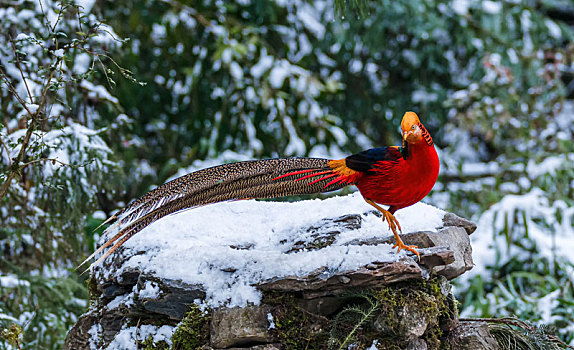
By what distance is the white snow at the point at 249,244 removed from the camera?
1.94 m

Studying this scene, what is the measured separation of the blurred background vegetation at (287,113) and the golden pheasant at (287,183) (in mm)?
965

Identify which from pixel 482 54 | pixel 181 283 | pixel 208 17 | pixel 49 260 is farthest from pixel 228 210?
pixel 482 54

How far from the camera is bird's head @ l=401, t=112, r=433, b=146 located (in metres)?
1.86

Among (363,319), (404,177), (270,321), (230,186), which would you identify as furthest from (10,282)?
(404,177)

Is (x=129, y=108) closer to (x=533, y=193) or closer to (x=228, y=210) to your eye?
(x=228, y=210)

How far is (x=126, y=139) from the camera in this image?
155 inches

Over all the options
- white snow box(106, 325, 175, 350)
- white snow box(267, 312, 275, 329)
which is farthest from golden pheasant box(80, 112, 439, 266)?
white snow box(267, 312, 275, 329)

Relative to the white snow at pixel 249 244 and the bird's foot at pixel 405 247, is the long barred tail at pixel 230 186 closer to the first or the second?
the white snow at pixel 249 244

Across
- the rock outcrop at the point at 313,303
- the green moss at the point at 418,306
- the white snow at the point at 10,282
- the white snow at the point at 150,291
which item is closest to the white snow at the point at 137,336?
the rock outcrop at the point at 313,303

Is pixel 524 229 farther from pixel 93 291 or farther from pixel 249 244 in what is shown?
pixel 93 291

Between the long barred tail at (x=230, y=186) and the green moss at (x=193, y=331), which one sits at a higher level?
the long barred tail at (x=230, y=186)

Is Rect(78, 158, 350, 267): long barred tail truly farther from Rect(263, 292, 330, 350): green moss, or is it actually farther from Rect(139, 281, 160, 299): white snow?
Rect(263, 292, 330, 350): green moss

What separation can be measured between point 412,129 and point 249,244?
81 cm

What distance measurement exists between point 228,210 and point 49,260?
1.53 m
